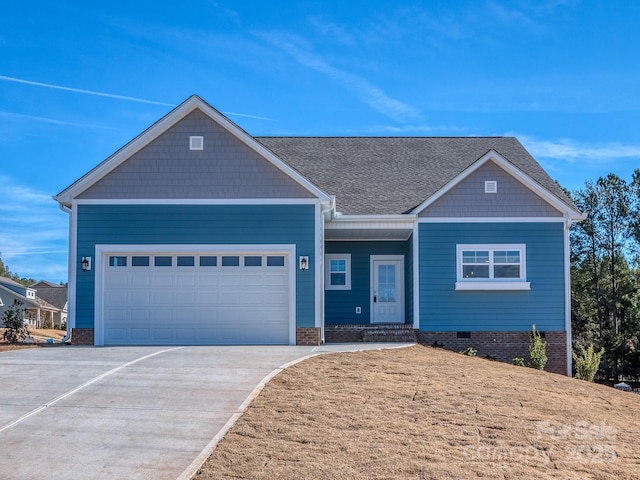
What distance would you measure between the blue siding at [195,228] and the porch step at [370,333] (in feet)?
6.31

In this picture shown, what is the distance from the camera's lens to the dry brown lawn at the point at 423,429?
8.41 meters

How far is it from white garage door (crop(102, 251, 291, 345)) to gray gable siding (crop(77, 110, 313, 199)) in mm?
1538

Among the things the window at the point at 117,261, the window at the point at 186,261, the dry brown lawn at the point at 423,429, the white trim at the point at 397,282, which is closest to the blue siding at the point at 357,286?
the white trim at the point at 397,282

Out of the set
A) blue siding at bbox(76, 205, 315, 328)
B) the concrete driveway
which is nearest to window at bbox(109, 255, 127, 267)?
blue siding at bbox(76, 205, 315, 328)

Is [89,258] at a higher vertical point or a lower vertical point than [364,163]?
lower

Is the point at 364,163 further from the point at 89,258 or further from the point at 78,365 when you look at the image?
the point at 78,365

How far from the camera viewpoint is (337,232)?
69.8ft

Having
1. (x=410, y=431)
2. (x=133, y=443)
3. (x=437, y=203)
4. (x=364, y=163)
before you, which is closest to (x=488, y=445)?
(x=410, y=431)

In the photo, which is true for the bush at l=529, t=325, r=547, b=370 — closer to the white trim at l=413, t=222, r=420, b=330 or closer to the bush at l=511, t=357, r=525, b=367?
the bush at l=511, t=357, r=525, b=367

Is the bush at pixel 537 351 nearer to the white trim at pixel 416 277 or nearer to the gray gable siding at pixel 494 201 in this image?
the white trim at pixel 416 277

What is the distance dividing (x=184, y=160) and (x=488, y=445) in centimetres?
1200

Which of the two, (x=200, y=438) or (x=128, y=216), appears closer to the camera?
(x=200, y=438)

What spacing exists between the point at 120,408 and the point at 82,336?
333 inches

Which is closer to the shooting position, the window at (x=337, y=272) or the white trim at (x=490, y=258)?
the white trim at (x=490, y=258)
